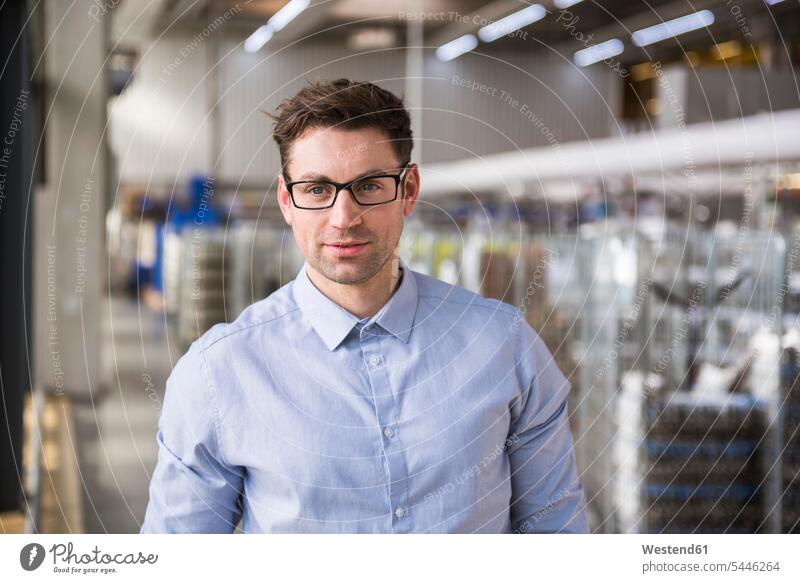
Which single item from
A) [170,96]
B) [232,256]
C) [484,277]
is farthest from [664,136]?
[170,96]

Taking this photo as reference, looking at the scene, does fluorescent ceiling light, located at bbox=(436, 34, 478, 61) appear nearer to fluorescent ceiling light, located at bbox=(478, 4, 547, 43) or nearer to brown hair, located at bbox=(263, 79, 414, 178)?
fluorescent ceiling light, located at bbox=(478, 4, 547, 43)

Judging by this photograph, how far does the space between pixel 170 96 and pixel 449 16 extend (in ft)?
30.5

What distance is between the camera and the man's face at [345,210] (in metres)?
1.38

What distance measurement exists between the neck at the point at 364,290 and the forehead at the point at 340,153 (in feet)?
0.51

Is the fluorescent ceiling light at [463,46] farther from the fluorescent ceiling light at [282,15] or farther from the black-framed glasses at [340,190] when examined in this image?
the fluorescent ceiling light at [282,15]

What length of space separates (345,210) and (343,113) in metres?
0.15

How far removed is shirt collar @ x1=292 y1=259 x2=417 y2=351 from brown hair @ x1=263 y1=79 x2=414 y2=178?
0.64 ft

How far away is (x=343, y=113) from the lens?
1.36 meters

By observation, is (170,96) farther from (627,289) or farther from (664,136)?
(627,289)

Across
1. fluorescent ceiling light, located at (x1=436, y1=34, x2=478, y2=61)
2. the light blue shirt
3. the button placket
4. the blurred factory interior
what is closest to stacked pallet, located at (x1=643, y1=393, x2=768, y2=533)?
the blurred factory interior

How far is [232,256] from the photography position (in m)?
8.30

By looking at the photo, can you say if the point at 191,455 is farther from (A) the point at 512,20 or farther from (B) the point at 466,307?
(A) the point at 512,20
